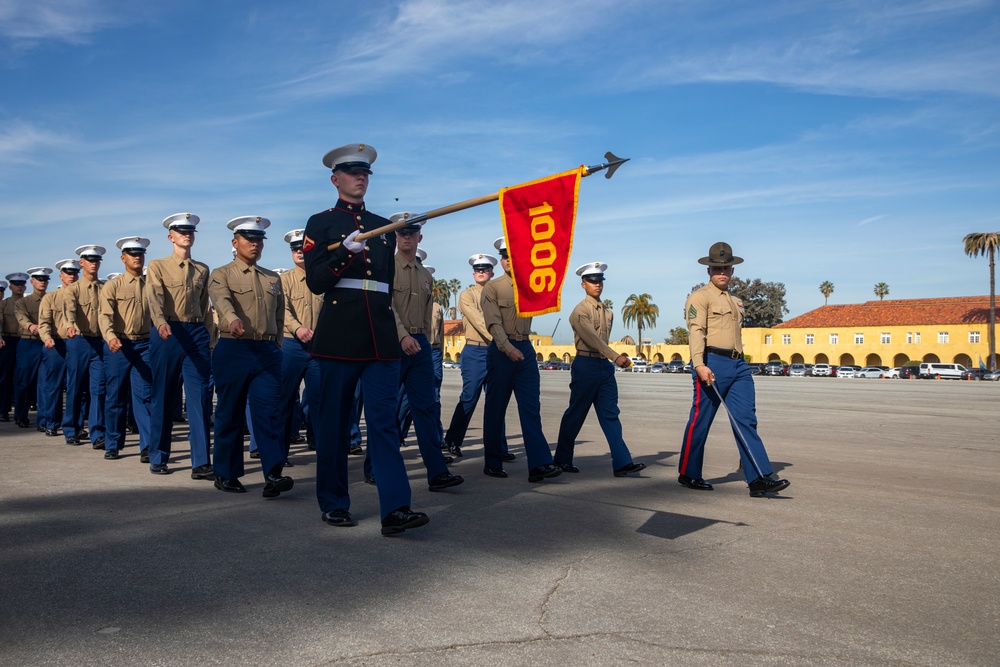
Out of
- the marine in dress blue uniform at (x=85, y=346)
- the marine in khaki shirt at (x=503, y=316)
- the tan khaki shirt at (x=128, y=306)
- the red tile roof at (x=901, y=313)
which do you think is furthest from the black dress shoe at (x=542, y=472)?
the red tile roof at (x=901, y=313)

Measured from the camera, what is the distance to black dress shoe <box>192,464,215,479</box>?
25.1ft

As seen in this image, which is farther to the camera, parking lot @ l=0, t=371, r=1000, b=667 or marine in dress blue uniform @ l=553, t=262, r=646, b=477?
marine in dress blue uniform @ l=553, t=262, r=646, b=477

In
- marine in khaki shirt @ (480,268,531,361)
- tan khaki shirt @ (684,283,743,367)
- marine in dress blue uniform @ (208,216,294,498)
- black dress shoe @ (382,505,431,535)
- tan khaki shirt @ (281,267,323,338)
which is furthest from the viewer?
tan khaki shirt @ (281,267,323,338)

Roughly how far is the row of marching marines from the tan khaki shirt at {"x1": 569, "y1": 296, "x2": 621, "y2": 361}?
0.03 m

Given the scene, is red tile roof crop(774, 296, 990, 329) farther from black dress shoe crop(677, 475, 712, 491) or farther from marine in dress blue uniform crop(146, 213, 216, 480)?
marine in dress blue uniform crop(146, 213, 216, 480)

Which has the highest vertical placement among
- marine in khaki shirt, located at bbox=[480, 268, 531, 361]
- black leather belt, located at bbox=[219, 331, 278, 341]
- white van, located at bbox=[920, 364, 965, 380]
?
marine in khaki shirt, located at bbox=[480, 268, 531, 361]

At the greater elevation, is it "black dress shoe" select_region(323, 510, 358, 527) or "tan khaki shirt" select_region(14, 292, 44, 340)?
"tan khaki shirt" select_region(14, 292, 44, 340)

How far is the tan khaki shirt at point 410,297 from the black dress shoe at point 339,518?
88.3 inches

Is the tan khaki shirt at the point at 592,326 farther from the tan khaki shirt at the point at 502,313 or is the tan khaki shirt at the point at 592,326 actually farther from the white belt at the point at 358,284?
the white belt at the point at 358,284

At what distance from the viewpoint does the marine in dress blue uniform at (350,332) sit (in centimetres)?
537

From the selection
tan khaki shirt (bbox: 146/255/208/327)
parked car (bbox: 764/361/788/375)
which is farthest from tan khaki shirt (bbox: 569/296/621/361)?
parked car (bbox: 764/361/788/375)

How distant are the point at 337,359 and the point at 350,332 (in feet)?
0.68

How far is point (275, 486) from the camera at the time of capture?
6652mm

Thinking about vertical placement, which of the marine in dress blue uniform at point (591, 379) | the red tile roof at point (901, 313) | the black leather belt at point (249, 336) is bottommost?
the marine in dress blue uniform at point (591, 379)
